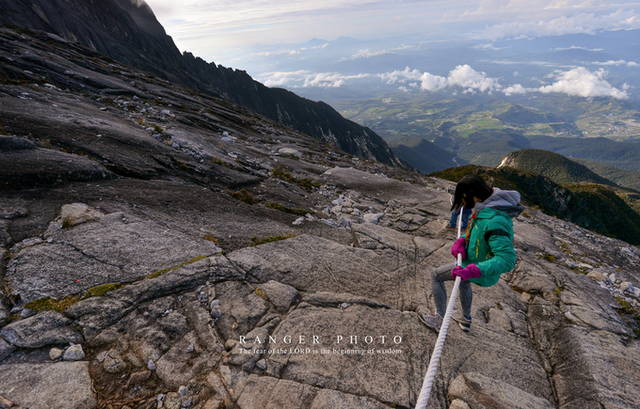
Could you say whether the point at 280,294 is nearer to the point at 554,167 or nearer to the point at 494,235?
the point at 494,235

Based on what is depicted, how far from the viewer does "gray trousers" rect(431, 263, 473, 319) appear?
6240 mm

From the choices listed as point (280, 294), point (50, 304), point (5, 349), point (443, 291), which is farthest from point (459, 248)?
point (5, 349)

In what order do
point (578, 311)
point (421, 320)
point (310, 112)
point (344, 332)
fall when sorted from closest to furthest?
point (344, 332) → point (421, 320) → point (578, 311) → point (310, 112)

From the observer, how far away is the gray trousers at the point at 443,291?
20.5ft

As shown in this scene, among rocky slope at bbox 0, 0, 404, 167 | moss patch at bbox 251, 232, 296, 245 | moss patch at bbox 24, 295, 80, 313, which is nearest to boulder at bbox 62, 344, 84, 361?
moss patch at bbox 24, 295, 80, 313

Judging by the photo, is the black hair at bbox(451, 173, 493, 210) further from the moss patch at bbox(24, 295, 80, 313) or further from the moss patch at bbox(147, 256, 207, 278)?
the moss patch at bbox(24, 295, 80, 313)

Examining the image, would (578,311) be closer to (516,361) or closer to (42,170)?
(516,361)

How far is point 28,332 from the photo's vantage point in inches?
191

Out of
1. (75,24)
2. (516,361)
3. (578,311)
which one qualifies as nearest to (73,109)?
(516,361)

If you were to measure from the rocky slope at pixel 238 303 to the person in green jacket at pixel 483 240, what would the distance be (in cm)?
159

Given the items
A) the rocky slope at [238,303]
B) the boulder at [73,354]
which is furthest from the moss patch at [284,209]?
the boulder at [73,354]

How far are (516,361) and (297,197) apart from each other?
11119 millimetres

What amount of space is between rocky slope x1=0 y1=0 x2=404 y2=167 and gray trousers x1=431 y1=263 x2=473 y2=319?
7871 cm

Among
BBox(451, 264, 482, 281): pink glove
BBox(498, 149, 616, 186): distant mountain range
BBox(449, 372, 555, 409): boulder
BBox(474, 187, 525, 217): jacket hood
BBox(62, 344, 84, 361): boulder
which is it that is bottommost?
BBox(62, 344, 84, 361): boulder
